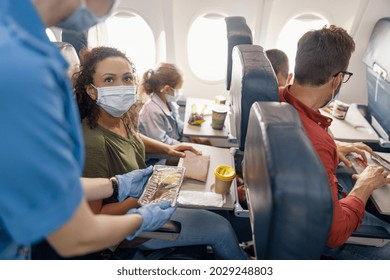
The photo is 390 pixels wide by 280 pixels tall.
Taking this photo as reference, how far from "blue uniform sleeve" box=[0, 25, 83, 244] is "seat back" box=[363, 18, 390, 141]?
3.16 metres

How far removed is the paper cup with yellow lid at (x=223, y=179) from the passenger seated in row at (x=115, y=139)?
0.65ft

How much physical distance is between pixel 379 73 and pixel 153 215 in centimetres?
287

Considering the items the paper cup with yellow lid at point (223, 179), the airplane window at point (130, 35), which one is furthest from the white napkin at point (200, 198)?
the airplane window at point (130, 35)

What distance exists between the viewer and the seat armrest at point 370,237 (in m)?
1.76

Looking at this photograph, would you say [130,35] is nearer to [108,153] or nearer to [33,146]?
[108,153]

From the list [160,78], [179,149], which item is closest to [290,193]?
[179,149]

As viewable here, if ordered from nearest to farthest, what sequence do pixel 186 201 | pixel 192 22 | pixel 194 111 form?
pixel 186 201
pixel 194 111
pixel 192 22

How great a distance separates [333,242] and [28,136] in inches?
56.3

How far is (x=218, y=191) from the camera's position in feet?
6.43

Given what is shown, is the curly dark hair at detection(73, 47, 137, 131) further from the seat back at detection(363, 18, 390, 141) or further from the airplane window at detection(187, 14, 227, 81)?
the seat back at detection(363, 18, 390, 141)

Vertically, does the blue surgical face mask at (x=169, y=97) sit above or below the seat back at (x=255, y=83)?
below

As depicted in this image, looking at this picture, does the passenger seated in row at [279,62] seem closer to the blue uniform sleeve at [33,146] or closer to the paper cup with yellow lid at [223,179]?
the paper cup with yellow lid at [223,179]
